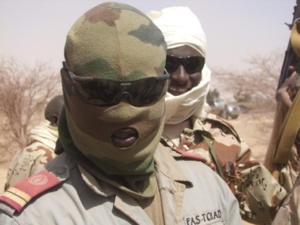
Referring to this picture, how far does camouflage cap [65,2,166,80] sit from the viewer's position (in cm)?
169

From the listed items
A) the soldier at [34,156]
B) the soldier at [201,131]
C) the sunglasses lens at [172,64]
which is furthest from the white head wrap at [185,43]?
the soldier at [34,156]

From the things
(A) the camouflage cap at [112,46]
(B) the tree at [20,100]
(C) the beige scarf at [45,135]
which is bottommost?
(B) the tree at [20,100]

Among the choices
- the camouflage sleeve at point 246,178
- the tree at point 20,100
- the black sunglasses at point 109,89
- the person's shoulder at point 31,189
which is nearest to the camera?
the person's shoulder at point 31,189

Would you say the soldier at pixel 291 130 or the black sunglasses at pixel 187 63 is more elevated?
the black sunglasses at pixel 187 63

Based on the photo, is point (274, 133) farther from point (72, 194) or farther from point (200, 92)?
point (72, 194)

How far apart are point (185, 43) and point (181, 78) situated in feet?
0.82

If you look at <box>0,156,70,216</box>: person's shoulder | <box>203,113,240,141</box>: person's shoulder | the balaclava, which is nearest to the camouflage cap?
the balaclava

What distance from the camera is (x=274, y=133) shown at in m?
3.42

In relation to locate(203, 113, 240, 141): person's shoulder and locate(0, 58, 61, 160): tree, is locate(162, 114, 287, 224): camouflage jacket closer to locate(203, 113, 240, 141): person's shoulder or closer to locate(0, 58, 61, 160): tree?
locate(203, 113, 240, 141): person's shoulder

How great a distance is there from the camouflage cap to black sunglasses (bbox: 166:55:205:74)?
111cm

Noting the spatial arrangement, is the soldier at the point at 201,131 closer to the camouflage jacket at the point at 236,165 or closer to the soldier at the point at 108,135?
the camouflage jacket at the point at 236,165

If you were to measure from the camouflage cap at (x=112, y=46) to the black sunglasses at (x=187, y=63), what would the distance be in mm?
1112

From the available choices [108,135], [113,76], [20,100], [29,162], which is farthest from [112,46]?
[20,100]

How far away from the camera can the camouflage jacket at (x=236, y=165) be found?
2.65 meters
